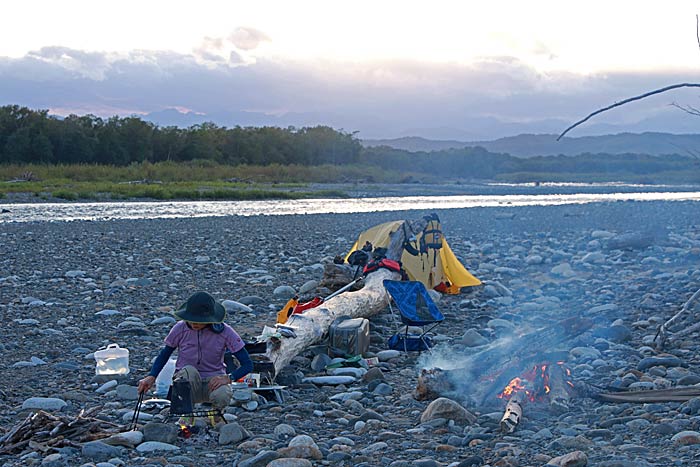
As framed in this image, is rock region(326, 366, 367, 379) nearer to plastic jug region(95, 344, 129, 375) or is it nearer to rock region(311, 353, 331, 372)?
rock region(311, 353, 331, 372)

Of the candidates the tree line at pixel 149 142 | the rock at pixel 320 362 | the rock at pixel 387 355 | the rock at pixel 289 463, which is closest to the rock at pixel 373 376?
the rock at pixel 320 362

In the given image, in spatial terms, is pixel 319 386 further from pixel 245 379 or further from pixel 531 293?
pixel 531 293

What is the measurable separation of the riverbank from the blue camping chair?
0.69ft

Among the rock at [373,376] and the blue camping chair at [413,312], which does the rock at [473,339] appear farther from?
the rock at [373,376]

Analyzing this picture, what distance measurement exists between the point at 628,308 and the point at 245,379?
500 centimetres

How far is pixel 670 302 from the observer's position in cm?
931

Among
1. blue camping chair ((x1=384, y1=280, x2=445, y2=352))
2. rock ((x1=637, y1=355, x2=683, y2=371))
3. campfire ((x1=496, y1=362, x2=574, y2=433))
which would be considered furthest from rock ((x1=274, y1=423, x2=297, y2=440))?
rock ((x1=637, y1=355, x2=683, y2=371))

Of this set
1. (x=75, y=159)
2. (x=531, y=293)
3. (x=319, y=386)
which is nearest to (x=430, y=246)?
(x=531, y=293)

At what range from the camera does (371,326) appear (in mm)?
8719

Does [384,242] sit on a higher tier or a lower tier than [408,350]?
higher

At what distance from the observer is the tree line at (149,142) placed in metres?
49.0

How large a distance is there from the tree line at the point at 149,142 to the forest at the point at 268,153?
0.06 meters

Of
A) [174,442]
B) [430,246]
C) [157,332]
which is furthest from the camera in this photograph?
[430,246]

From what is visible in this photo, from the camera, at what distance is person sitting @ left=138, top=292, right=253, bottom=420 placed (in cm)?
524
